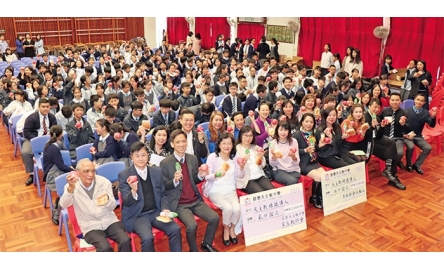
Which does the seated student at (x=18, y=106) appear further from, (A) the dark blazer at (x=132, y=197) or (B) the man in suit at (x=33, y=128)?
(A) the dark blazer at (x=132, y=197)

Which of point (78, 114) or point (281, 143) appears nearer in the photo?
point (281, 143)

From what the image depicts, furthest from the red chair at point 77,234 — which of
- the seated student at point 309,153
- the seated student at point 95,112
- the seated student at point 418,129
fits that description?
the seated student at point 418,129

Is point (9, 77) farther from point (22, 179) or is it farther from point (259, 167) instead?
point (259, 167)

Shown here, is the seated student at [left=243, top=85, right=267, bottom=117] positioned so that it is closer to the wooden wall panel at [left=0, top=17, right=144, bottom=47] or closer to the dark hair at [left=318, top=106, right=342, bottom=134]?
the dark hair at [left=318, top=106, right=342, bottom=134]

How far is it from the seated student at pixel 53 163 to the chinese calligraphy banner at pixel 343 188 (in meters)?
2.86

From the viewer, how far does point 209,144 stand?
5.05 m

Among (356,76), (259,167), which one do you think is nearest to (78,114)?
(259,167)

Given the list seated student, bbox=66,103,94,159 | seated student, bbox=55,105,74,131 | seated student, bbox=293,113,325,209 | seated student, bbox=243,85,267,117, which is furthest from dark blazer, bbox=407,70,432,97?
seated student, bbox=55,105,74,131

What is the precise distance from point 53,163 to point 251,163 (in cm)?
217

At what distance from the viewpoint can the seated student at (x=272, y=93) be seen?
6859mm

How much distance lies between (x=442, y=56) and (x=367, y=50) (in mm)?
2084

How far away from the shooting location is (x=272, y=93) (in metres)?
6.97

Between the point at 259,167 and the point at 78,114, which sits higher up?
the point at 78,114

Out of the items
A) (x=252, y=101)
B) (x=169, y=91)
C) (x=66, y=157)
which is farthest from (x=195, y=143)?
(x=169, y=91)
